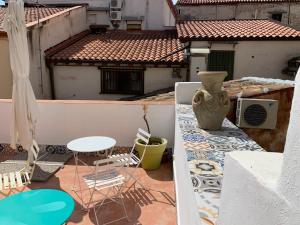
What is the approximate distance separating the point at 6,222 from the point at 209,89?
3.25 m

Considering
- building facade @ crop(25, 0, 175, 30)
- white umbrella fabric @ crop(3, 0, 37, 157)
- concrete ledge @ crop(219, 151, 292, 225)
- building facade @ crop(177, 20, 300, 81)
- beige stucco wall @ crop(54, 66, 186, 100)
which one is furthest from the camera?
building facade @ crop(25, 0, 175, 30)

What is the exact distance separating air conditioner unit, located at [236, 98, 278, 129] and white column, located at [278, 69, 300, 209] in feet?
13.9

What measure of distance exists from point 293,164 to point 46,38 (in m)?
14.2

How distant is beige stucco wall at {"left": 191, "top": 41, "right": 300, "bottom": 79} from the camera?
13.0m

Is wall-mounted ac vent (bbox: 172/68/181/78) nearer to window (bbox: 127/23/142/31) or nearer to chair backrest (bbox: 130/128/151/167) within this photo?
chair backrest (bbox: 130/128/151/167)

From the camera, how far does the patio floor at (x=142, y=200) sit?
15.4ft

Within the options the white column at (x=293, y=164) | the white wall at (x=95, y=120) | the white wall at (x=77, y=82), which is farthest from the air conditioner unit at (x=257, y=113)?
the white wall at (x=77, y=82)

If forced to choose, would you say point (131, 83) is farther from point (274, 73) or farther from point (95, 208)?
point (95, 208)

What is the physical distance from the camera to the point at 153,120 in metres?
7.03

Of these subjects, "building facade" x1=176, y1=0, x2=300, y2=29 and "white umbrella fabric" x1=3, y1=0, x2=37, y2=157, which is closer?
"white umbrella fabric" x1=3, y1=0, x2=37, y2=157

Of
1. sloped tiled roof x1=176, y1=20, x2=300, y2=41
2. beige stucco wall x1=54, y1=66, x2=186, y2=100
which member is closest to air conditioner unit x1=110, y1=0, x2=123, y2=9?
sloped tiled roof x1=176, y1=20, x2=300, y2=41

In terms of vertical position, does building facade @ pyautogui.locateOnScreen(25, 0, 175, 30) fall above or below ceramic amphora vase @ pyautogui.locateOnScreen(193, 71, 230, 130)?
above

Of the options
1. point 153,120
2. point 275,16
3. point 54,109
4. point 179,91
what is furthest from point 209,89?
point 275,16

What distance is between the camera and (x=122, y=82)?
1387 cm
